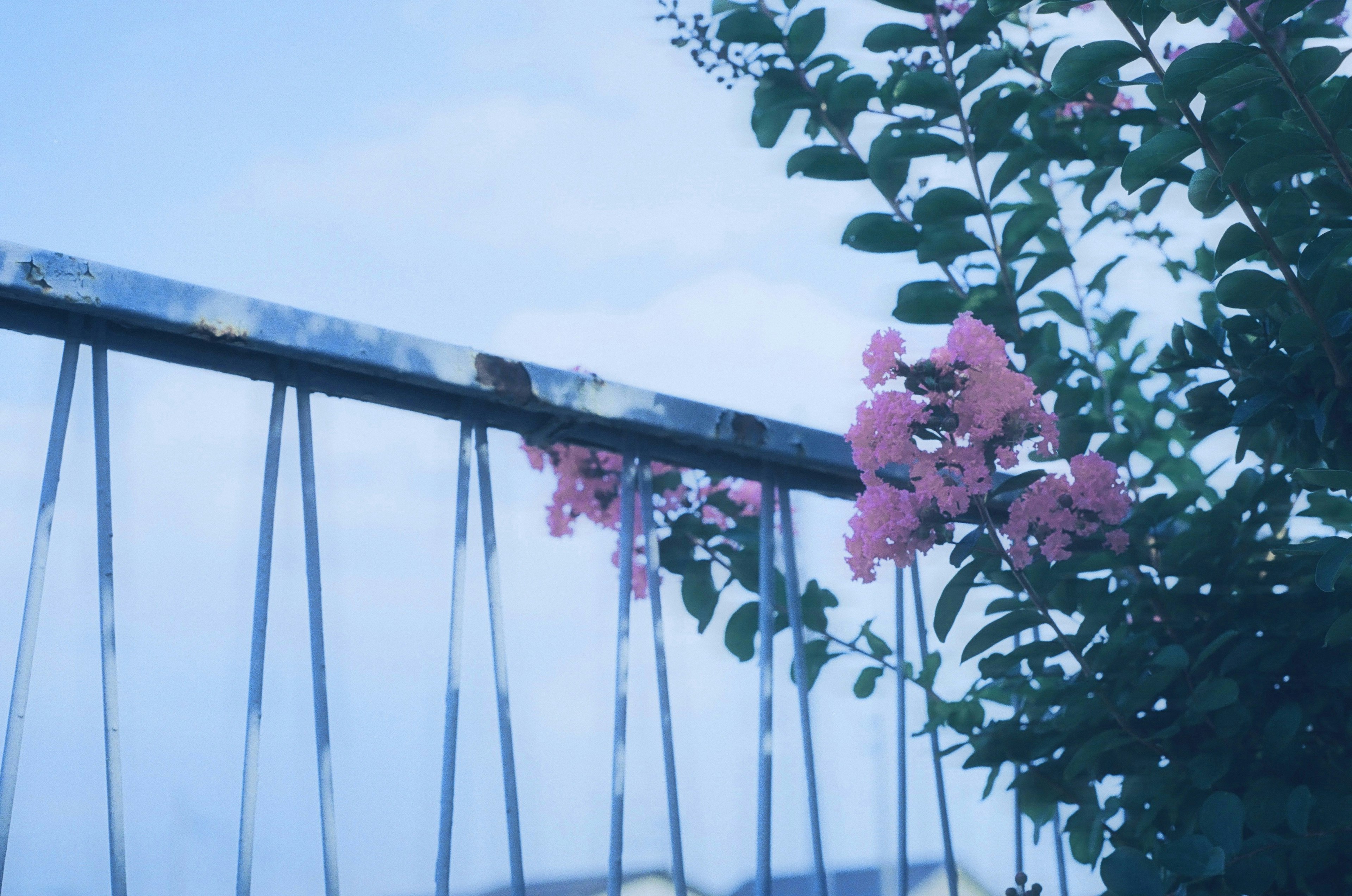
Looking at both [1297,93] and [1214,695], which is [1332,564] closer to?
[1214,695]

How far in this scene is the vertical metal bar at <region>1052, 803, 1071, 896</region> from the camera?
1526 millimetres

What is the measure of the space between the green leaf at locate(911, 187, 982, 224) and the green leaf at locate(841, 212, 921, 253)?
0.03m

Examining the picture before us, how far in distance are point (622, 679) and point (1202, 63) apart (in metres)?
0.82

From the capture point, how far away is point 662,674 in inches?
47.0

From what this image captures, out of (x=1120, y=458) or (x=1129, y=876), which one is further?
(x=1120, y=458)

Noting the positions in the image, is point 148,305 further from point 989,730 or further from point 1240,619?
point 1240,619

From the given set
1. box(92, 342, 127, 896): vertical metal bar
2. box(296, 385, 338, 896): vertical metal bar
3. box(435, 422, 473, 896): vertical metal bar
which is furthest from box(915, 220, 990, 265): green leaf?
box(92, 342, 127, 896): vertical metal bar

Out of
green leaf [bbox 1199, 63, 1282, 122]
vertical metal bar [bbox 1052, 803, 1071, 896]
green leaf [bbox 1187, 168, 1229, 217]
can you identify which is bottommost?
vertical metal bar [bbox 1052, 803, 1071, 896]

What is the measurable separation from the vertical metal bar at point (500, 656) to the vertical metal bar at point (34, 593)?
36cm

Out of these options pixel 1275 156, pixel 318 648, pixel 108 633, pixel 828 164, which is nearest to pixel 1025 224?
pixel 828 164

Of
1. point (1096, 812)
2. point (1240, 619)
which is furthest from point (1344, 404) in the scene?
point (1096, 812)

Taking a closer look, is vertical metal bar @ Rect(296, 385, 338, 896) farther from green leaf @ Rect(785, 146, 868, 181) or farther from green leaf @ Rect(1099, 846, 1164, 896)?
green leaf @ Rect(785, 146, 868, 181)

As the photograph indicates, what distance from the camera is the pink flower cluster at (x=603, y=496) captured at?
123 cm

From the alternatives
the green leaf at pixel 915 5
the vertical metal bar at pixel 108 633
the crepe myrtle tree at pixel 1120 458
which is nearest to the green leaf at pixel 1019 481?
the crepe myrtle tree at pixel 1120 458
